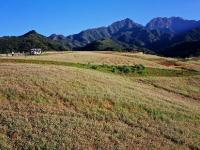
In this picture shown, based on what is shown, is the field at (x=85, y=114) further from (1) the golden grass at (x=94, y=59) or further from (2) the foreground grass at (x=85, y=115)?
(1) the golden grass at (x=94, y=59)

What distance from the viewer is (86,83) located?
4397 centimetres

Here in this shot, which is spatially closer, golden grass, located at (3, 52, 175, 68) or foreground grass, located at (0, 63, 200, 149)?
foreground grass, located at (0, 63, 200, 149)

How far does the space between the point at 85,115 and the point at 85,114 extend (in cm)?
20

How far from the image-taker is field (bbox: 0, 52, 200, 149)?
28578mm

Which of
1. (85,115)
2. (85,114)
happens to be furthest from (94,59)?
(85,115)

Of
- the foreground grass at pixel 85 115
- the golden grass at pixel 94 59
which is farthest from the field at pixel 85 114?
the golden grass at pixel 94 59

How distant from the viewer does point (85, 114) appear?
113 feet

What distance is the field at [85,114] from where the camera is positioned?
28.6 meters

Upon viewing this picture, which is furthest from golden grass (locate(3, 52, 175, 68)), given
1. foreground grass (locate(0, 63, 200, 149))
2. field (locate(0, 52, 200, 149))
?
foreground grass (locate(0, 63, 200, 149))

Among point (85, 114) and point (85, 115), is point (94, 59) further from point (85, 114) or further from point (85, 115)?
point (85, 115)

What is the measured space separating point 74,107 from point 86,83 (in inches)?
326

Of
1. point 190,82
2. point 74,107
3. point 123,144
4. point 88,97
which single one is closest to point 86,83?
point 88,97

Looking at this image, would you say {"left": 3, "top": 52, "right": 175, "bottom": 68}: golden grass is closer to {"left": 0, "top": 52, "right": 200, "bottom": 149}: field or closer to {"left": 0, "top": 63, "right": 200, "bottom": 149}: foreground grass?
{"left": 0, "top": 52, "right": 200, "bottom": 149}: field

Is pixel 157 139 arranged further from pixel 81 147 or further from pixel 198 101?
pixel 198 101
